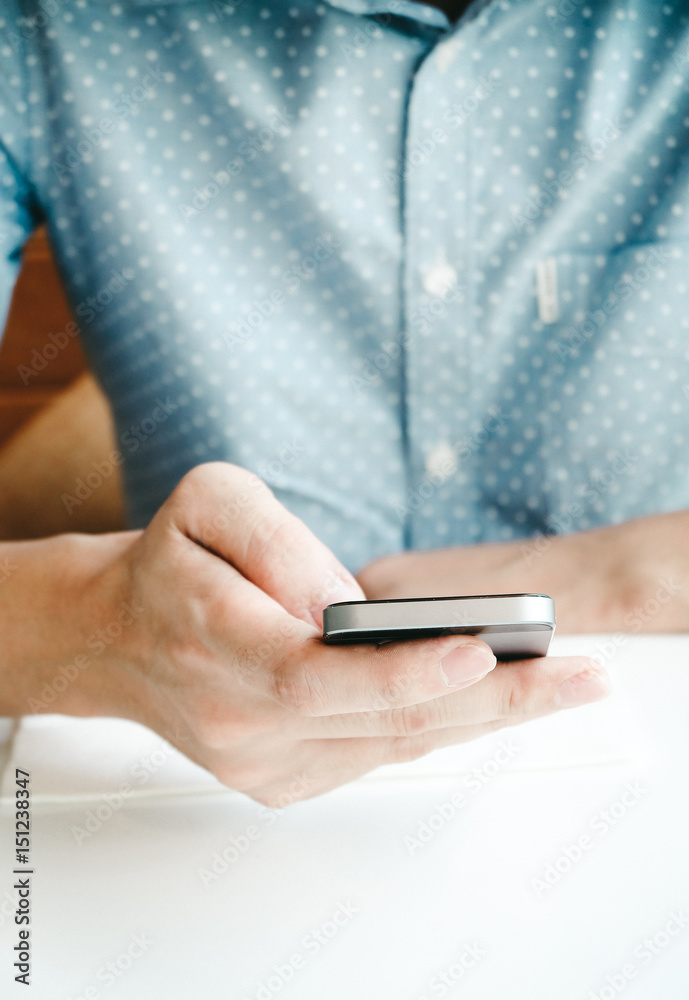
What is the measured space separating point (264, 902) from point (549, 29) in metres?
0.69

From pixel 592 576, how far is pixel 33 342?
59.7 inches

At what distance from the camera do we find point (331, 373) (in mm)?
655

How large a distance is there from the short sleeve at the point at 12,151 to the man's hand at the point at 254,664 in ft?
1.18

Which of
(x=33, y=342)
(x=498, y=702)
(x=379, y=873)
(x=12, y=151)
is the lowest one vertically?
(x=33, y=342)

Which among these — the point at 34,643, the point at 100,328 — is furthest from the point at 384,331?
the point at 34,643

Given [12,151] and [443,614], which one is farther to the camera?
[12,151]

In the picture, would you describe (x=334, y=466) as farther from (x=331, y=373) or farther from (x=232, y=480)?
(x=232, y=480)

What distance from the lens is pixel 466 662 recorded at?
0.27m

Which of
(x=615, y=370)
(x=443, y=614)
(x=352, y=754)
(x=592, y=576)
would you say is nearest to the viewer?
(x=443, y=614)

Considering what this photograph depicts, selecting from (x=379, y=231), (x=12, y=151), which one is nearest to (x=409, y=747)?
(x=379, y=231)

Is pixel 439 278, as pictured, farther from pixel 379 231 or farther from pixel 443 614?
pixel 443 614

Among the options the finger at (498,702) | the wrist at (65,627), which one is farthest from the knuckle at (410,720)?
the wrist at (65,627)

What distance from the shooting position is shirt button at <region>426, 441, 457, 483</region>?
65 centimetres

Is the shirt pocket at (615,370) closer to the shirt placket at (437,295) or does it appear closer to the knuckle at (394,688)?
the shirt placket at (437,295)
